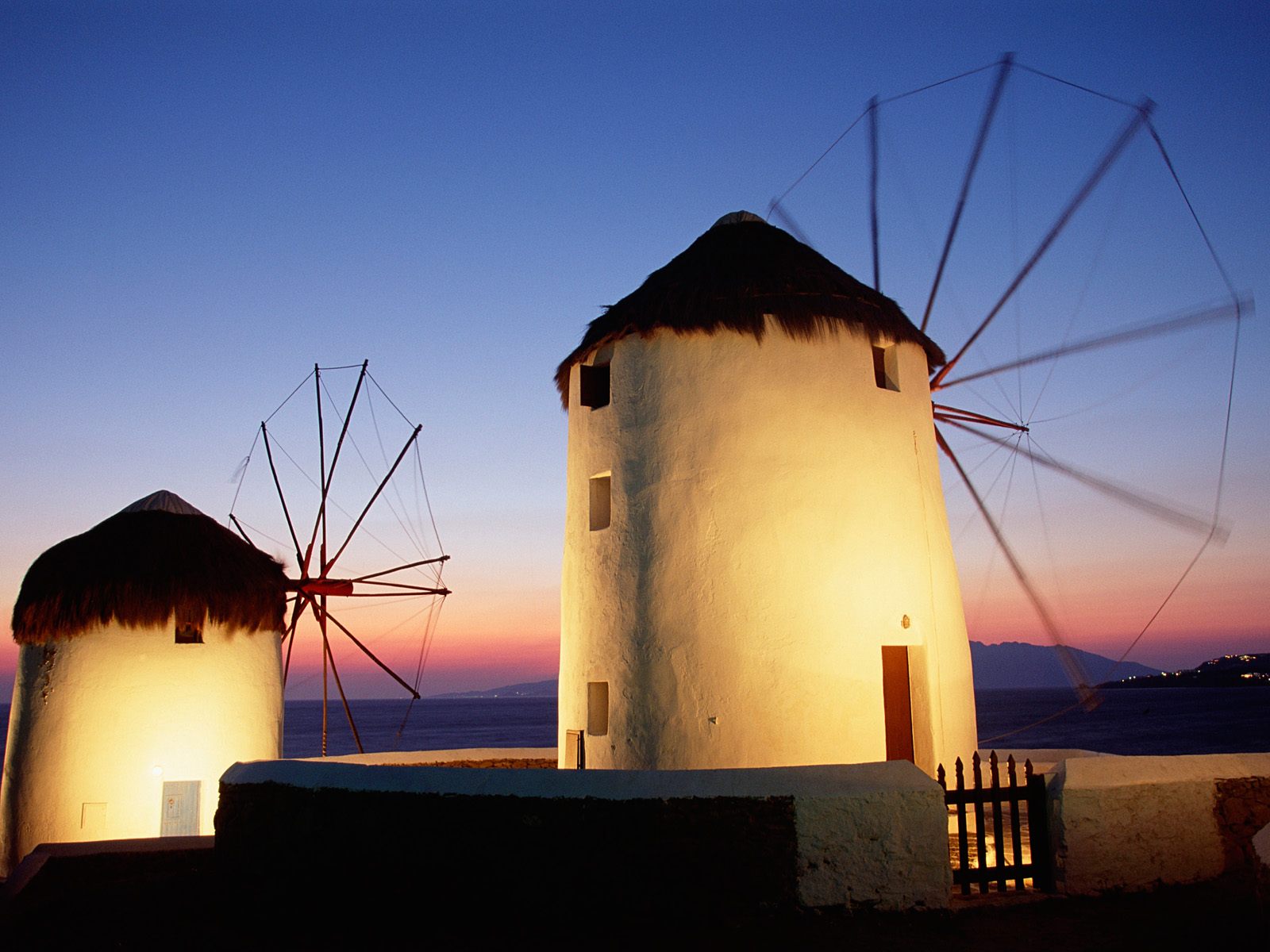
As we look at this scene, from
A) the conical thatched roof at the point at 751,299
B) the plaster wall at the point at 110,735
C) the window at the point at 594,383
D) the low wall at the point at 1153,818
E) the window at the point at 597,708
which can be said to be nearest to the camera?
the low wall at the point at 1153,818

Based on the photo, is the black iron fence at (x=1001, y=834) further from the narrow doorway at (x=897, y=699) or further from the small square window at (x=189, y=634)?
the small square window at (x=189, y=634)

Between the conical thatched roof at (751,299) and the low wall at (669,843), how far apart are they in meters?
5.70

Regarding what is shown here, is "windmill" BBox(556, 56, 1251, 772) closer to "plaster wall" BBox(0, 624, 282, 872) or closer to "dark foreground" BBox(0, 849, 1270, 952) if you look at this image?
→ "dark foreground" BBox(0, 849, 1270, 952)

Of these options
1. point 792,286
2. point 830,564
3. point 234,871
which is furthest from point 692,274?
point 234,871

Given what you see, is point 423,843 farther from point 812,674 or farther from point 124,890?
point 812,674

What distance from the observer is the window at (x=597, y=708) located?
12234 millimetres

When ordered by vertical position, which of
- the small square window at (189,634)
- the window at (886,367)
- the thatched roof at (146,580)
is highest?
the window at (886,367)

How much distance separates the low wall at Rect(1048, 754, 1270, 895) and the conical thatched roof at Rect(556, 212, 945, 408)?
18.7 feet

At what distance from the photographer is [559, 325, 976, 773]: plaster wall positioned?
1128 centimetres

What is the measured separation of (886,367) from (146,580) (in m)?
12.0

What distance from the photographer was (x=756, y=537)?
454 inches

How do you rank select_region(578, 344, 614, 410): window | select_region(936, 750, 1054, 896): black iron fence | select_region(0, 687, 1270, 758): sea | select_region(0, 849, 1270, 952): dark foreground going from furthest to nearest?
1. select_region(0, 687, 1270, 758): sea
2. select_region(578, 344, 614, 410): window
3. select_region(936, 750, 1054, 896): black iron fence
4. select_region(0, 849, 1270, 952): dark foreground

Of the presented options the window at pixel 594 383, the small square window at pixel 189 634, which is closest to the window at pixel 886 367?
the window at pixel 594 383

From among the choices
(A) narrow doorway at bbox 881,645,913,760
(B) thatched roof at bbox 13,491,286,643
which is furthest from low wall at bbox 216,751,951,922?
(B) thatched roof at bbox 13,491,286,643
